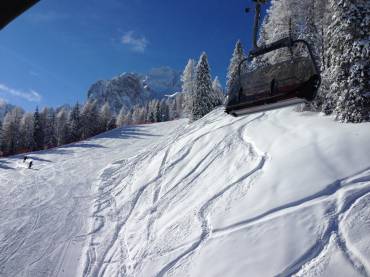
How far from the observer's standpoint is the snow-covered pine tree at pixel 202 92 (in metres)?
46.1

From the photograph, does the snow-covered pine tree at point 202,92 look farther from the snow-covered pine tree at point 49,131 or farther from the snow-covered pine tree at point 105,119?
the snow-covered pine tree at point 49,131

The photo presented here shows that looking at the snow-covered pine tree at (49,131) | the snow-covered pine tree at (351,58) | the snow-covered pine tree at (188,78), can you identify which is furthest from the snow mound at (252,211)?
the snow-covered pine tree at (49,131)

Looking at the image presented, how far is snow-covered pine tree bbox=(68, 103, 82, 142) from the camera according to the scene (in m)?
73.2

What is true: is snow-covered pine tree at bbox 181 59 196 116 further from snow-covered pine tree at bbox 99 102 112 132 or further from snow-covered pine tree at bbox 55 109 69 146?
snow-covered pine tree at bbox 55 109 69 146

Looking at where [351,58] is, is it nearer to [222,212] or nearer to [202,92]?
[222,212]

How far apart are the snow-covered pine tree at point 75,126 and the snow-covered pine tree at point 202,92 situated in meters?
35.2

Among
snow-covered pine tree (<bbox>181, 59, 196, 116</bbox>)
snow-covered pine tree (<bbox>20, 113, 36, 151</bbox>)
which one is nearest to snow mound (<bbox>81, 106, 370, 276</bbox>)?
snow-covered pine tree (<bbox>181, 59, 196, 116</bbox>)

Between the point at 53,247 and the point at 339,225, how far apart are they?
10.8 metres

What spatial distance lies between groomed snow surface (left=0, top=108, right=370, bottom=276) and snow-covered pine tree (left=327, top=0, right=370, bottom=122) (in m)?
1.04

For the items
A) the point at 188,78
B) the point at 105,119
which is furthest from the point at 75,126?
the point at 188,78

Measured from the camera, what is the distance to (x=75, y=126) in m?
74.0

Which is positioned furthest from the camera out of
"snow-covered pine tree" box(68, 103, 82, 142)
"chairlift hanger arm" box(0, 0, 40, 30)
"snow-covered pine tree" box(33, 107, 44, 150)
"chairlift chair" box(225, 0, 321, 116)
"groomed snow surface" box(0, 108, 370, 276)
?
"snow-covered pine tree" box(68, 103, 82, 142)

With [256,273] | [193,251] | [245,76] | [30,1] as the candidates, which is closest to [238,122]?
[193,251]

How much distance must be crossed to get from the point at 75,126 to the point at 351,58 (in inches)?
2577
